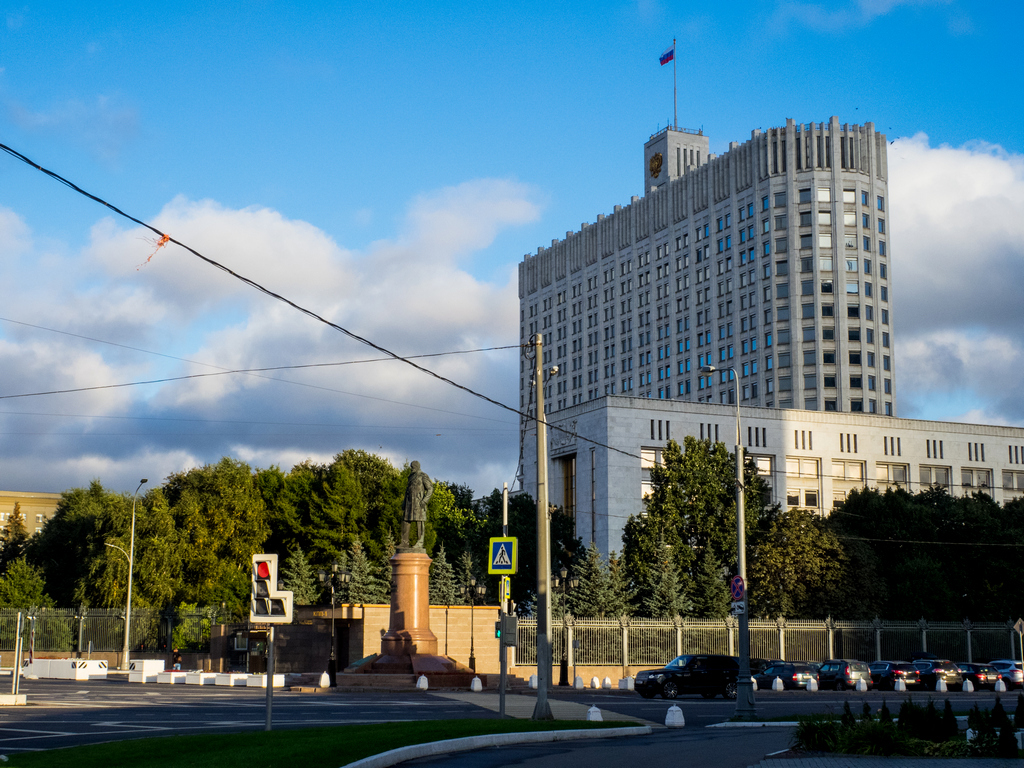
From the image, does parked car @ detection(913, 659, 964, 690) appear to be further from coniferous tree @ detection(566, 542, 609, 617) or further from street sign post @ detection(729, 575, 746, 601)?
street sign post @ detection(729, 575, 746, 601)

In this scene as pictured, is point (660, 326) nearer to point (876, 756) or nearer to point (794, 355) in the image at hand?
point (794, 355)

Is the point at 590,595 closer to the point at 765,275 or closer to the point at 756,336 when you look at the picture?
the point at 756,336

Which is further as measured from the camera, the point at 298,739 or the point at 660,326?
the point at 660,326

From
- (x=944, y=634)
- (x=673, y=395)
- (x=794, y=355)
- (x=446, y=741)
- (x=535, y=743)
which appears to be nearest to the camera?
(x=446, y=741)

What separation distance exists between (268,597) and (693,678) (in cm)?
2874

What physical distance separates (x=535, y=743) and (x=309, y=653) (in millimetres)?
34876

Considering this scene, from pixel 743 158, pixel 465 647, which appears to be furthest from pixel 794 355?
pixel 465 647

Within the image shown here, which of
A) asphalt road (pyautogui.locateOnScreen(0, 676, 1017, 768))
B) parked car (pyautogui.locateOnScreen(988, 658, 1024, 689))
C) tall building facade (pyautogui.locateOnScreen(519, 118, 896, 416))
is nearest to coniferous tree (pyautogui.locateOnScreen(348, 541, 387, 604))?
asphalt road (pyautogui.locateOnScreen(0, 676, 1017, 768))

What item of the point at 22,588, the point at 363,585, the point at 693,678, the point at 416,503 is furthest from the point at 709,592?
the point at 22,588

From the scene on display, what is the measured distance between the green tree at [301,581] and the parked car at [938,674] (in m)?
34.7

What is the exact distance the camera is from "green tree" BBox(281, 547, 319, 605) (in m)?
68.0

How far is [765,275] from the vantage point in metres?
120

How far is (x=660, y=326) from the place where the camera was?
441ft

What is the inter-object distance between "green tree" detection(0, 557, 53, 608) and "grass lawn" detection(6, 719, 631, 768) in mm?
55744
